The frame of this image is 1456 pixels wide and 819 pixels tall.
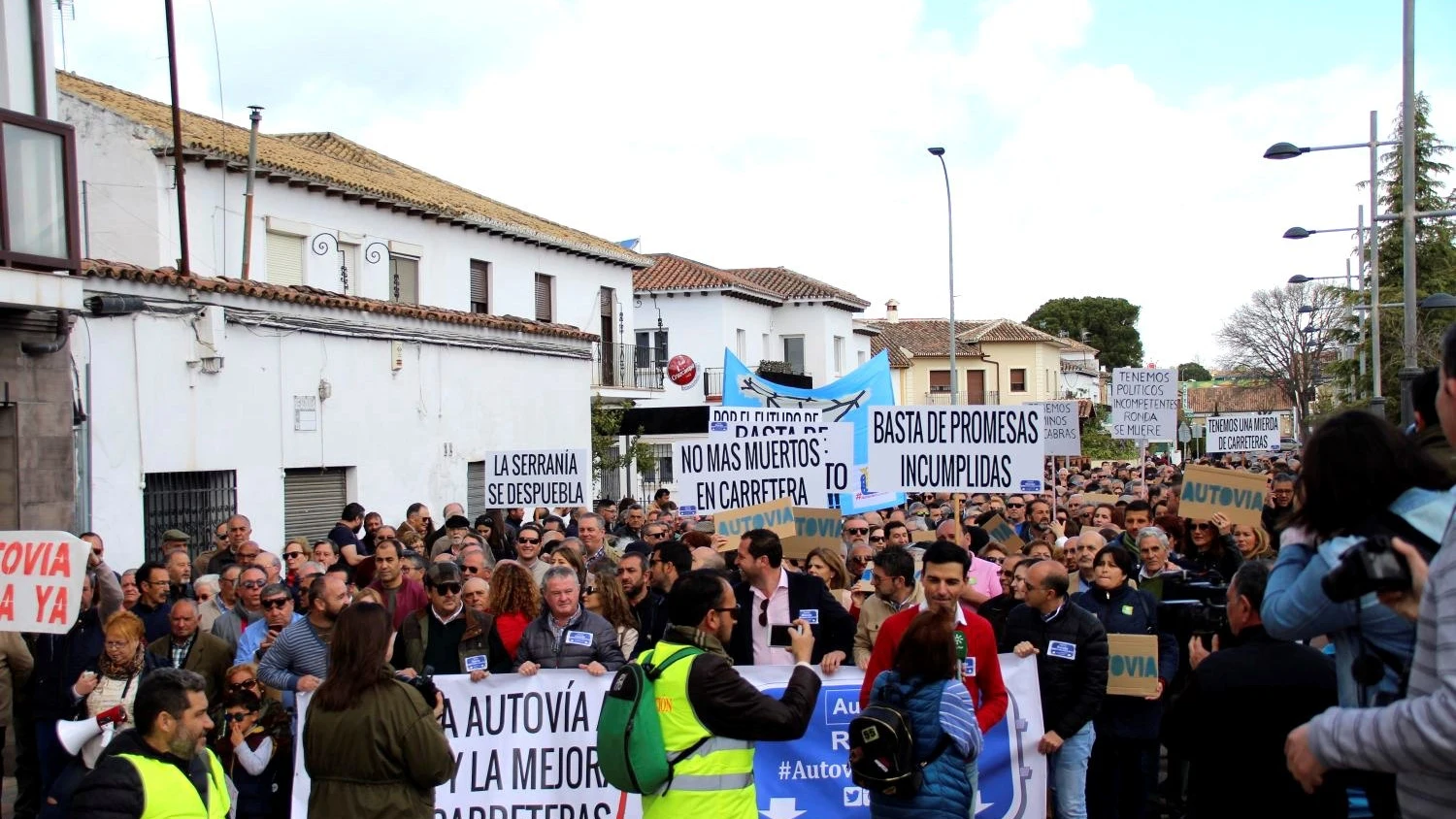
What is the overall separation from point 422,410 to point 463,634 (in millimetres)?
13238

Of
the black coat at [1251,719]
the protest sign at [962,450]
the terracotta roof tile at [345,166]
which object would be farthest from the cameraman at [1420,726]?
the terracotta roof tile at [345,166]

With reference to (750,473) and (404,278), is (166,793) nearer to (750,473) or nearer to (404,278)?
(750,473)

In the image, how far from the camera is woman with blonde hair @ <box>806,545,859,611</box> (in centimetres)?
947

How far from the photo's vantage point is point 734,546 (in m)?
10.6

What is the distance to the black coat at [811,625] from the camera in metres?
8.01

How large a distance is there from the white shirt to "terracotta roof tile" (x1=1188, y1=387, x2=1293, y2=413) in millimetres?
61318

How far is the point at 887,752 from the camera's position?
5562mm

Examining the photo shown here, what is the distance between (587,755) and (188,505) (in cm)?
1023

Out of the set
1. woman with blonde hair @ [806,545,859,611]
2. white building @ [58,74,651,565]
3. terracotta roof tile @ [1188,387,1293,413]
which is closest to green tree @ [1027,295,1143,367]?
terracotta roof tile @ [1188,387,1293,413]

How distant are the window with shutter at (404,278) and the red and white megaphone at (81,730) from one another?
21217mm

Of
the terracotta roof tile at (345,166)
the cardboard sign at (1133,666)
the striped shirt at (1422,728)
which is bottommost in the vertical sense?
the cardboard sign at (1133,666)

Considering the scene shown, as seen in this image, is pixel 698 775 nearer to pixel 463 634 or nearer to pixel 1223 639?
pixel 1223 639

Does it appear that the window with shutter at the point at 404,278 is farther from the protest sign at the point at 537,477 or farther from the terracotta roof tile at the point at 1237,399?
the terracotta roof tile at the point at 1237,399

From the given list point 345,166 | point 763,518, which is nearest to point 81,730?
point 763,518
